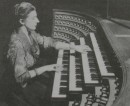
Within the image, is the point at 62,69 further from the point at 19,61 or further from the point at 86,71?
the point at 19,61

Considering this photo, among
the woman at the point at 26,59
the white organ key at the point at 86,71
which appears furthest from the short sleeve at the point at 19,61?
the white organ key at the point at 86,71

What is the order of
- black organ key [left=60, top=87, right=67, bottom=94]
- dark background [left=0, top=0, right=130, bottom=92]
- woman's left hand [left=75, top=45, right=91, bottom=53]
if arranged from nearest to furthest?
1. black organ key [left=60, top=87, right=67, bottom=94]
2. woman's left hand [left=75, top=45, right=91, bottom=53]
3. dark background [left=0, top=0, right=130, bottom=92]

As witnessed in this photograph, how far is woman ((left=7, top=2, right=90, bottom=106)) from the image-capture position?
2668 mm

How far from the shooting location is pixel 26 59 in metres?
2.93

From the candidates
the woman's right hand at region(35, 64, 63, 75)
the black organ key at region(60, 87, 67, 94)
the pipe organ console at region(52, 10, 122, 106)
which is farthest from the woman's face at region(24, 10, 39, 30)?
the black organ key at region(60, 87, 67, 94)

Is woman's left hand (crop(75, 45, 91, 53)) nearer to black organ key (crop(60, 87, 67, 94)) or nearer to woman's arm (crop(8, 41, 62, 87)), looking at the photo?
woman's arm (crop(8, 41, 62, 87))

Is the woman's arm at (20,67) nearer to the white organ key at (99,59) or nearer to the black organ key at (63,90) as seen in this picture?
the black organ key at (63,90)

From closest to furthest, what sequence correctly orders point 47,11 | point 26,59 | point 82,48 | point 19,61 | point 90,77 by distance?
point 90,77
point 19,61
point 26,59
point 82,48
point 47,11

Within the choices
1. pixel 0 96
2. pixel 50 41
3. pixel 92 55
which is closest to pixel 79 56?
pixel 92 55

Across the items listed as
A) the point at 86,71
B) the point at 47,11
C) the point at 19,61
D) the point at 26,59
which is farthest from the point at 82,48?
the point at 47,11

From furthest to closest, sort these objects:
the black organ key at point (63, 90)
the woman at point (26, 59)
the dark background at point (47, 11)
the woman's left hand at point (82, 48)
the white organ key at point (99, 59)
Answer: the dark background at point (47, 11), the woman's left hand at point (82, 48), the woman at point (26, 59), the black organ key at point (63, 90), the white organ key at point (99, 59)

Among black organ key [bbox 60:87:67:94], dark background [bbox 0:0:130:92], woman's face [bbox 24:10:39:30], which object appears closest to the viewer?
black organ key [bbox 60:87:67:94]

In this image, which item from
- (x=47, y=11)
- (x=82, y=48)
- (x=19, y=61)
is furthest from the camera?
(x=47, y=11)

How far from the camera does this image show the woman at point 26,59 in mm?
2668
